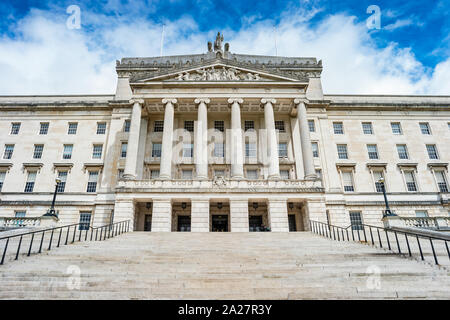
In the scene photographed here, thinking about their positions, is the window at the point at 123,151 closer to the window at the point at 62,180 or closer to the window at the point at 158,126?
the window at the point at 158,126

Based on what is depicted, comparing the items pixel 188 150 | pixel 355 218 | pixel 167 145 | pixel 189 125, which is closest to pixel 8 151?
pixel 167 145

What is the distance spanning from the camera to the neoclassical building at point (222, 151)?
987 inches

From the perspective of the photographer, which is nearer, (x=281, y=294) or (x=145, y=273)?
(x=281, y=294)

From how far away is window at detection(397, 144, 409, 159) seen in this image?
3202 centimetres

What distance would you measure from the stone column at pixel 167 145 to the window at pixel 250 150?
9067mm

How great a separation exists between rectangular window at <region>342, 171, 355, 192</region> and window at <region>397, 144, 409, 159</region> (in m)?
7.22

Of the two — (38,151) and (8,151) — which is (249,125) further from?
(8,151)

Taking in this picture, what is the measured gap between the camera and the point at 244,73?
98.6ft

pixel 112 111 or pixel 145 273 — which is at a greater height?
pixel 112 111

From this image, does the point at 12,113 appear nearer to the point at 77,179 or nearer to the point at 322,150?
the point at 77,179

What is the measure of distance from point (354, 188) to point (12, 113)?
44121mm

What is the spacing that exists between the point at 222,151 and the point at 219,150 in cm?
38

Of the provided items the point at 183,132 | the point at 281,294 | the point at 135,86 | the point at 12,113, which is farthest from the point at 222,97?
the point at 12,113

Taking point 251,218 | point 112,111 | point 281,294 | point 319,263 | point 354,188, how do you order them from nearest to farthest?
point 281,294, point 319,263, point 251,218, point 354,188, point 112,111
